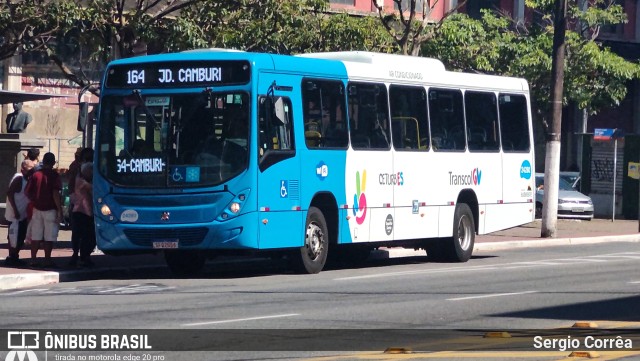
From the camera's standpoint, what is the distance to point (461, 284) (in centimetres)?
1797

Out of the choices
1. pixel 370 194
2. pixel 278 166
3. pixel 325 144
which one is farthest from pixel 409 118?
pixel 278 166

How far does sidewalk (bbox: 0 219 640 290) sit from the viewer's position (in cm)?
1842

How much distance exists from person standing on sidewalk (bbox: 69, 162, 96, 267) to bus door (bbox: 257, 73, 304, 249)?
3.10 metres

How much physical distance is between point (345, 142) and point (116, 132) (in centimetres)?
371

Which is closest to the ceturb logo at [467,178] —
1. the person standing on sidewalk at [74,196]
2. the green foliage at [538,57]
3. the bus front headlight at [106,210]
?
the person standing on sidewalk at [74,196]

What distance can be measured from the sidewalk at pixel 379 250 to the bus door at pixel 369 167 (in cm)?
350

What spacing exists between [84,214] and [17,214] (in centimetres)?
105

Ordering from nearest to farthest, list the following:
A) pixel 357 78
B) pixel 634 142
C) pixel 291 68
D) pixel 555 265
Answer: pixel 291 68, pixel 357 78, pixel 555 265, pixel 634 142

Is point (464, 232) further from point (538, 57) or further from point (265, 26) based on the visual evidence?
point (538, 57)

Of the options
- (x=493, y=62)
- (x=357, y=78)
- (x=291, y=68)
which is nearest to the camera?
(x=291, y=68)

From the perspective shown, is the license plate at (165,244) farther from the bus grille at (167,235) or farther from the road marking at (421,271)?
the road marking at (421,271)

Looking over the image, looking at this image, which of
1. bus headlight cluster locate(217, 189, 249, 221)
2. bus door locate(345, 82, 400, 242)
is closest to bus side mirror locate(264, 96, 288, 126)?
bus headlight cluster locate(217, 189, 249, 221)

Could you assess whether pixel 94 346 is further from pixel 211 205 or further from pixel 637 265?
pixel 637 265

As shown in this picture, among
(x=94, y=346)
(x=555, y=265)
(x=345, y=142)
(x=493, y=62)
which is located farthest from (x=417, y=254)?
(x=493, y=62)
